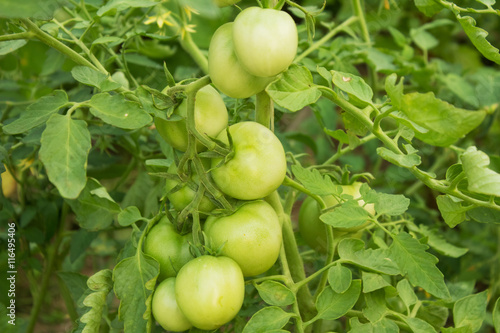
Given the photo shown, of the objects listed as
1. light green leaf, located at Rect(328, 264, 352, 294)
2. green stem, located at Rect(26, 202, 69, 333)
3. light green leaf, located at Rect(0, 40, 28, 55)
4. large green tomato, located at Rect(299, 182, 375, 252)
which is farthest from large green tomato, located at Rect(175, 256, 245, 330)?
green stem, located at Rect(26, 202, 69, 333)

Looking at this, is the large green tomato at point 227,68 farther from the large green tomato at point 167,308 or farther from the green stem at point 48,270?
the green stem at point 48,270

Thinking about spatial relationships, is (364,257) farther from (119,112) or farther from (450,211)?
(119,112)

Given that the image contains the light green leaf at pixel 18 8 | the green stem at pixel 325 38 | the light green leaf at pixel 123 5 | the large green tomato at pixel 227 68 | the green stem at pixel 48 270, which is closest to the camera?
the light green leaf at pixel 18 8

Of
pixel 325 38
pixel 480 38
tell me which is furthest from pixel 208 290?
pixel 325 38

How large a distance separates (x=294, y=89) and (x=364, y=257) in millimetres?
209

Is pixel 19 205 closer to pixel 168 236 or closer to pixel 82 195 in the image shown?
pixel 82 195

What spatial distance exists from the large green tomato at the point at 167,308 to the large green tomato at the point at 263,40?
0.82 ft

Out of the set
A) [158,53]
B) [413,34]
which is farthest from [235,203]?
[413,34]

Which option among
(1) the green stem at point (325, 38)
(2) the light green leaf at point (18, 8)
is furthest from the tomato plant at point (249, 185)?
(1) the green stem at point (325, 38)

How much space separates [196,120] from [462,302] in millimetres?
402

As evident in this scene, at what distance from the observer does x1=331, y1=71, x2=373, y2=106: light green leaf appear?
0.50m

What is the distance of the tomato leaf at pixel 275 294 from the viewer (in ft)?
1.78

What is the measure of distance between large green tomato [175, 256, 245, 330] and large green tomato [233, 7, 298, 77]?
194 mm

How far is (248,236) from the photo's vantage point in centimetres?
52
